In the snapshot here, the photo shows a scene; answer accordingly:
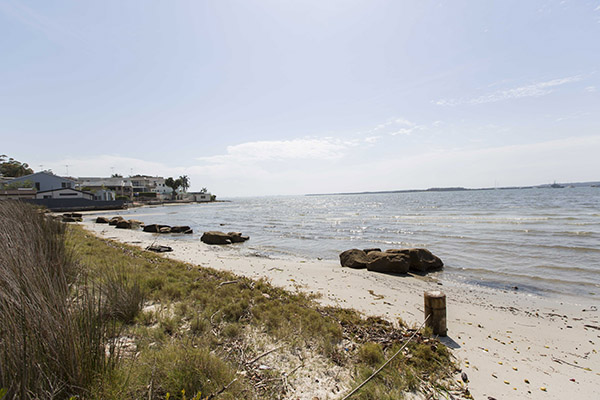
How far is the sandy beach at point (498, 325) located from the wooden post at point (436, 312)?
0.19 m

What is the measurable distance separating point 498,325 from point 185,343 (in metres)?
6.66

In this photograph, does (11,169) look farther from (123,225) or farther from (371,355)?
(371,355)

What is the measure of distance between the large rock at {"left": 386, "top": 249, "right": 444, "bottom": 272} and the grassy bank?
280 inches

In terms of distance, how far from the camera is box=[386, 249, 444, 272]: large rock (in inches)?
477

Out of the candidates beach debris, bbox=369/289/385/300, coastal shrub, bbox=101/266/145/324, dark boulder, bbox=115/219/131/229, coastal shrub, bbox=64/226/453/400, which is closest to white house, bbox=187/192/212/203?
dark boulder, bbox=115/219/131/229

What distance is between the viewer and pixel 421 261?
1209 cm

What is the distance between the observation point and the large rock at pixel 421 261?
12.1m

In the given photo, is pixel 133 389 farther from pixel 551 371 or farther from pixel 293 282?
pixel 293 282

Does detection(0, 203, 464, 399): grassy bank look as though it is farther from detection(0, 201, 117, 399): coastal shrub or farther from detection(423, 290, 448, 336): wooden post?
detection(423, 290, 448, 336): wooden post

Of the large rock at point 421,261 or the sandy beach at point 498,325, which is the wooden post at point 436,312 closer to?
the sandy beach at point 498,325

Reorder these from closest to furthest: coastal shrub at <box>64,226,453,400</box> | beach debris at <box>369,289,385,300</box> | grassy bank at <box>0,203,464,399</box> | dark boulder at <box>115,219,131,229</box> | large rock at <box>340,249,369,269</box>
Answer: grassy bank at <box>0,203,464,399</box> → coastal shrub at <box>64,226,453,400</box> → beach debris at <box>369,289,385,300</box> → large rock at <box>340,249,369,269</box> → dark boulder at <box>115,219,131,229</box>

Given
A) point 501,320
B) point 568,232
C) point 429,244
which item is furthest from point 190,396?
point 568,232

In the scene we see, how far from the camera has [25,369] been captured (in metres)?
2.04

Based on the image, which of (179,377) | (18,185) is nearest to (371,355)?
(179,377)
